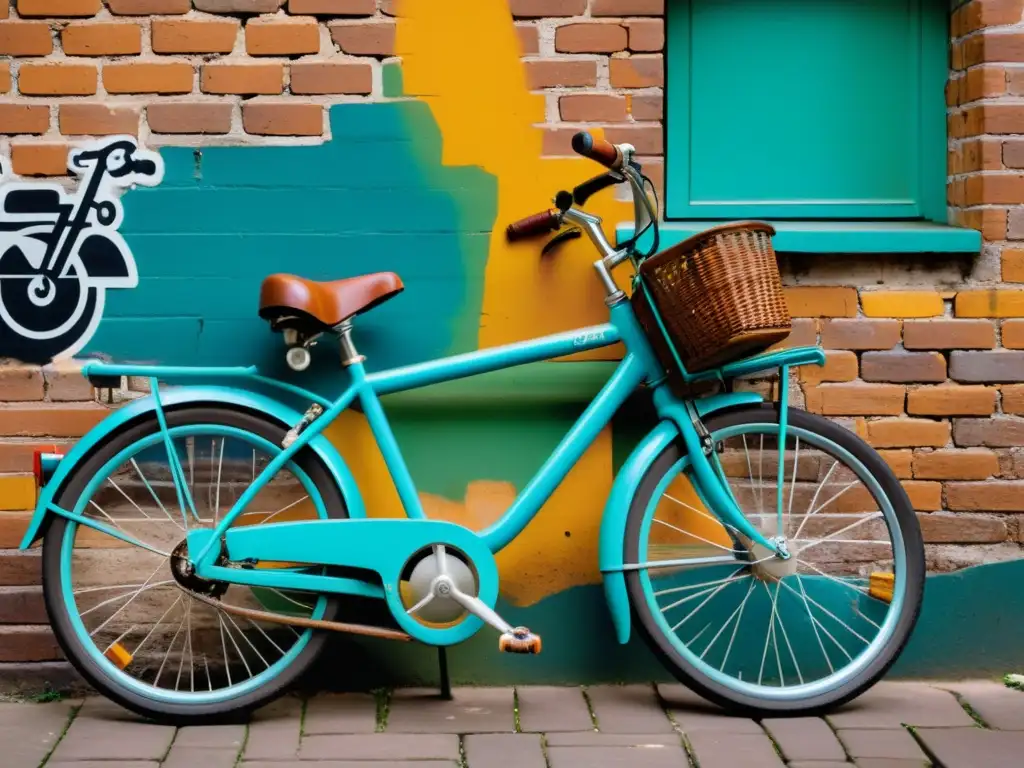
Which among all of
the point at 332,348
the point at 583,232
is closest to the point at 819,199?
the point at 583,232

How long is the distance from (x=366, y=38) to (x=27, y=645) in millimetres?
2075

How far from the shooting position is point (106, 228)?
3572mm

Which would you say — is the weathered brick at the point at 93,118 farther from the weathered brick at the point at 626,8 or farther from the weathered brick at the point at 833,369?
the weathered brick at the point at 833,369

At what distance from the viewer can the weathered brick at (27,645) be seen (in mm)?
3607

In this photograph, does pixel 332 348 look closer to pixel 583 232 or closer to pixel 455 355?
pixel 455 355

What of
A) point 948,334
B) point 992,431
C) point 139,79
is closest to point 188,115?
point 139,79

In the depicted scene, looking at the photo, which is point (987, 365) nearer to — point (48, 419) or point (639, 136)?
point (639, 136)

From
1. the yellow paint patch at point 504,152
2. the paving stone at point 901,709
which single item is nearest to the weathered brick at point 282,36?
the yellow paint patch at point 504,152

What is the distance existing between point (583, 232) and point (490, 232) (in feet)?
0.91

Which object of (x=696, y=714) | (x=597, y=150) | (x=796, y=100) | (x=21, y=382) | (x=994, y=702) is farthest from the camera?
(x=796, y=100)

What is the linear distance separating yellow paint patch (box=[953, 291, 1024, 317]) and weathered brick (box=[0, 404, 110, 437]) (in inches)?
103

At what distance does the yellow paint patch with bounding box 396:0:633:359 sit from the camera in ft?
11.7

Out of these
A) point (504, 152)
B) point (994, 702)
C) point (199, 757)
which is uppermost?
point (504, 152)

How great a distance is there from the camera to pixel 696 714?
338cm
